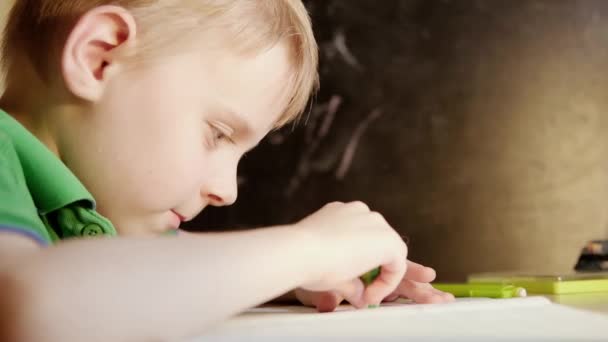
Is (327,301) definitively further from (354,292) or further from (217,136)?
(217,136)

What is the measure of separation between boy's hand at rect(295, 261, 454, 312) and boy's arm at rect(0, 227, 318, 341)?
7.2 inches

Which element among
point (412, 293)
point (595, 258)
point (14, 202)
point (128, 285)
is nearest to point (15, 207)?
point (14, 202)

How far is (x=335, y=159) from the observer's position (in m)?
1.52

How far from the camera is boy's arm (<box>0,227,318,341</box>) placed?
34 centimetres

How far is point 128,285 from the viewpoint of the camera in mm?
356

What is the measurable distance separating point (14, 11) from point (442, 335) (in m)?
0.57

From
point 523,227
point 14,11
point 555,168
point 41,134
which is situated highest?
point 14,11

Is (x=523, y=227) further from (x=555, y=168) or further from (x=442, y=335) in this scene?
(x=442, y=335)

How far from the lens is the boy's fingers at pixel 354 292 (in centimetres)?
56

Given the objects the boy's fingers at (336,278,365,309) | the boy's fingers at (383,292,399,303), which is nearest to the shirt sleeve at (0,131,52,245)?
the boy's fingers at (336,278,365,309)

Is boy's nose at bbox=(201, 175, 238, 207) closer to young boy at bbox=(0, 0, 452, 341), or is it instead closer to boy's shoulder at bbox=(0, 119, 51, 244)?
young boy at bbox=(0, 0, 452, 341)

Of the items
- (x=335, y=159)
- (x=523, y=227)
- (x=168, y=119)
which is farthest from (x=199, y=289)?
(x=523, y=227)

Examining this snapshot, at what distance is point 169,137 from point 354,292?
0.69 ft

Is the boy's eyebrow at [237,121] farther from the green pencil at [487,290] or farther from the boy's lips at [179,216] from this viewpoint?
the green pencil at [487,290]
